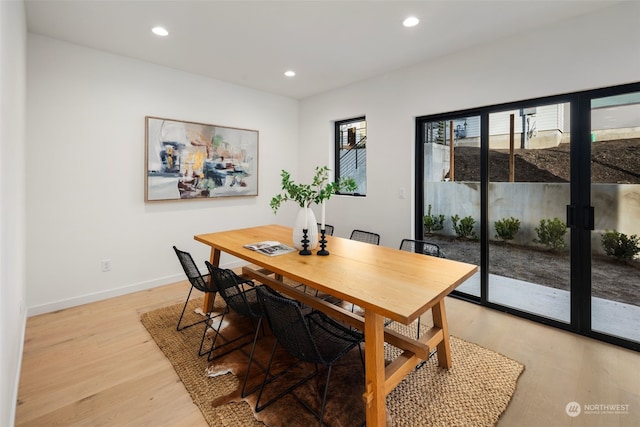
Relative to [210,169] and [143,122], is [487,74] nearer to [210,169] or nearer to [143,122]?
[210,169]

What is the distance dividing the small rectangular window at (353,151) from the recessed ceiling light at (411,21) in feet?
5.31

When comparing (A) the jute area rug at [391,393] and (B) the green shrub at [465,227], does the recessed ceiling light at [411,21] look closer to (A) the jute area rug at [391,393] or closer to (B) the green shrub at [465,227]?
(B) the green shrub at [465,227]

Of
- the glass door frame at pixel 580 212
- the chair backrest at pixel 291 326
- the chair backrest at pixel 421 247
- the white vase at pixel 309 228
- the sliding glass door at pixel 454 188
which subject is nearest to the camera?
the chair backrest at pixel 291 326

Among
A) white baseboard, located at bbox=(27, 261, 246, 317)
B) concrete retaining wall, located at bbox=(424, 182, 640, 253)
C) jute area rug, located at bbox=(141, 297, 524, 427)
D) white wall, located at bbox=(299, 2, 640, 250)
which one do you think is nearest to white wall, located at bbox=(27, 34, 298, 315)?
white baseboard, located at bbox=(27, 261, 246, 317)

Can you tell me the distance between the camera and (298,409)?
1764 mm

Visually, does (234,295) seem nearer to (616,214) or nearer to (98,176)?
(98,176)

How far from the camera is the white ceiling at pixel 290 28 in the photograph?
7.98 ft

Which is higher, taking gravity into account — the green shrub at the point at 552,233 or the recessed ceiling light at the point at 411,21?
the recessed ceiling light at the point at 411,21

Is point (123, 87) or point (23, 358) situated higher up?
point (123, 87)

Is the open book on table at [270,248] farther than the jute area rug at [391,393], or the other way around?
the open book on table at [270,248]

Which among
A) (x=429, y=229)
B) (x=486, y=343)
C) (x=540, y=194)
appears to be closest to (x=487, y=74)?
(x=540, y=194)

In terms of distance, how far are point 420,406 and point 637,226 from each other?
2.31m

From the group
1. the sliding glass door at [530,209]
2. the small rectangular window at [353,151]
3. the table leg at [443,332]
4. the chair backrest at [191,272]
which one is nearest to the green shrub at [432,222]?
the sliding glass door at [530,209]

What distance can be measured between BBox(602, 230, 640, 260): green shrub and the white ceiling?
184cm
